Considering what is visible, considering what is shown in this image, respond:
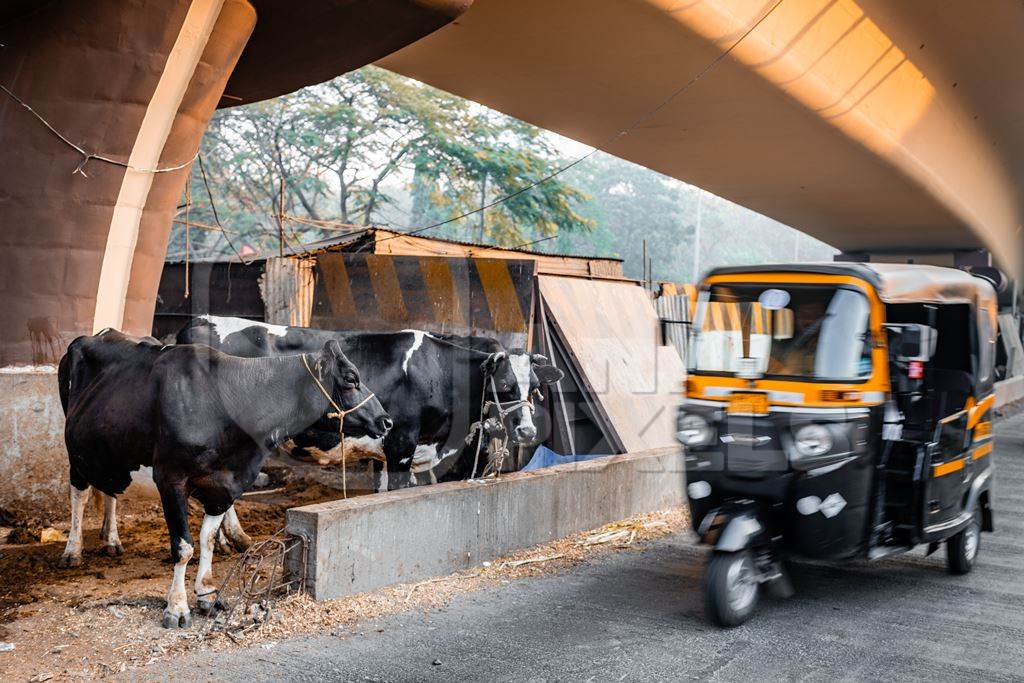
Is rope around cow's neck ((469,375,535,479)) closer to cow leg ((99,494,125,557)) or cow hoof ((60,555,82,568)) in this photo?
cow leg ((99,494,125,557))

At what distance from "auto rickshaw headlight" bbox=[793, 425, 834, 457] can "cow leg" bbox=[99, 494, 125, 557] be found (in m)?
5.24

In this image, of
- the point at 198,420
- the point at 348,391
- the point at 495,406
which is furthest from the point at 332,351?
the point at 495,406

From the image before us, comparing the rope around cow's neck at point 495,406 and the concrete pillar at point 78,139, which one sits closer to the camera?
the concrete pillar at point 78,139

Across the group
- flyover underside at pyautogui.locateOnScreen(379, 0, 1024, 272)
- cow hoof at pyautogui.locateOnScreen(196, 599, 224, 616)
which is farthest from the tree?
cow hoof at pyautogui.locateOnScreen(196, 599, 224, 616)

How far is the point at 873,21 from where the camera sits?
1356cm

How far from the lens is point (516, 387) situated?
9.07 m

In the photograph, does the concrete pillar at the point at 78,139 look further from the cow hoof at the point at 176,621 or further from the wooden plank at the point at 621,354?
the wooden plank at the point at 621,354

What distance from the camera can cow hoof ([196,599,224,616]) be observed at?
6.20 m

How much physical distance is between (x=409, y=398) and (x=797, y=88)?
299 inches

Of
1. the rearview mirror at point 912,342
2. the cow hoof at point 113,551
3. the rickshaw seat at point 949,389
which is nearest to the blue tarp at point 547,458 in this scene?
the rickshaw seat at point 949,389

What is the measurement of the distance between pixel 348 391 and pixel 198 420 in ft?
3.37

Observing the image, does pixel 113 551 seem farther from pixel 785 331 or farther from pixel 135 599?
pixel 785 331

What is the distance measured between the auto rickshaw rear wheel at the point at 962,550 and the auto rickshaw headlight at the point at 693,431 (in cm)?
233

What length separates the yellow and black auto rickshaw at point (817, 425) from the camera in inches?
257
